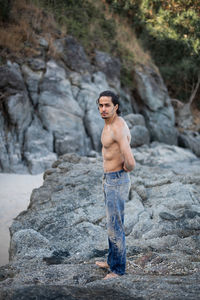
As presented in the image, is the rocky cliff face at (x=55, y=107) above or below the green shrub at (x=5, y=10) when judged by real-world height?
below

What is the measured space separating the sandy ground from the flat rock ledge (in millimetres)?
512

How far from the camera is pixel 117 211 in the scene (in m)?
2.71

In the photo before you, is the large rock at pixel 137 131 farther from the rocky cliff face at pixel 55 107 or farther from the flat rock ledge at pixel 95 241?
the flat rock ledge at pixel 95 241

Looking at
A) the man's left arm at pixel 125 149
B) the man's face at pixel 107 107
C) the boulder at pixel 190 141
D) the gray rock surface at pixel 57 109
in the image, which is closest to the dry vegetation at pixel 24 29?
the gray rock surface at pixel 57 109

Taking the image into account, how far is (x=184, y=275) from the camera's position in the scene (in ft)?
8.54

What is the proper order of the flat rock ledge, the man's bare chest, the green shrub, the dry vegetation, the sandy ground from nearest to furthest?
the flat rock ledge < the man's bare chest < the sandy ground < the dry vegetation < the green shrub

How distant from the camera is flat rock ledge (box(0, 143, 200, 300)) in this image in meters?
2.09

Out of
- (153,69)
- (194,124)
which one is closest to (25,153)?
(153,69)

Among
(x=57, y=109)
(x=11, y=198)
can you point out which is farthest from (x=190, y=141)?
(x=11, y=198)

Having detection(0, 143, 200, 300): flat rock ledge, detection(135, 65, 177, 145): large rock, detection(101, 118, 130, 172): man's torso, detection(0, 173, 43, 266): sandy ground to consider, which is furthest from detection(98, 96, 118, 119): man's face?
detection(135, 65, 177, 145): large rock

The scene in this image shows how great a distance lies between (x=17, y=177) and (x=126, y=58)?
10620 millimetres

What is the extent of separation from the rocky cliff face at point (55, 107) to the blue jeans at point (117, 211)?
6949mm

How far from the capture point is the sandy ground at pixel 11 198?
499 cm

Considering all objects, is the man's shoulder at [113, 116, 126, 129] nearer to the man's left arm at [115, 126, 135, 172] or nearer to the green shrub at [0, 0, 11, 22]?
the man's left arm at [115, 126, 135, 172]
